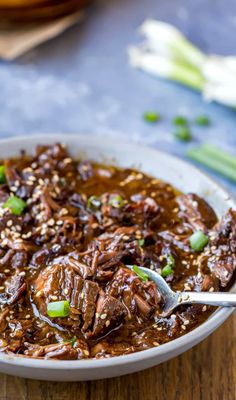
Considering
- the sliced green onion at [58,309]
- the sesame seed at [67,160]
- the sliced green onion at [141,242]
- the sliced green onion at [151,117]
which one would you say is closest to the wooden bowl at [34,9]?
the sliced green onion at [151,117]

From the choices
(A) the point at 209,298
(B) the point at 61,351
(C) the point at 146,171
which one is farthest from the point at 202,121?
(B) the point at 61,351

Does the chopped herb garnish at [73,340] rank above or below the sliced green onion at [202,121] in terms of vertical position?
above

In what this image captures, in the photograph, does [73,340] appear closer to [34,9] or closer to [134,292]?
[134,292]

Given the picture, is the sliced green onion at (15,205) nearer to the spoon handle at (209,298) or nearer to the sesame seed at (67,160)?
the sesame seed at (67,160)

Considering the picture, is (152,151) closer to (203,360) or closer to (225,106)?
(203,360)

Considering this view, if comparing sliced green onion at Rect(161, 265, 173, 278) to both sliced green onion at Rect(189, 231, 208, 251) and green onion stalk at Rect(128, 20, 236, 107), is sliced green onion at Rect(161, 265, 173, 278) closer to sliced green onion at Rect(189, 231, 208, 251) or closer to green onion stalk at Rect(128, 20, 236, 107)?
sliced green onion at Rect(189, 231, 208, 251)

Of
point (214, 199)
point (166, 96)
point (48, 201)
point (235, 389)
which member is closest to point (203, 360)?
point (235, 389)
